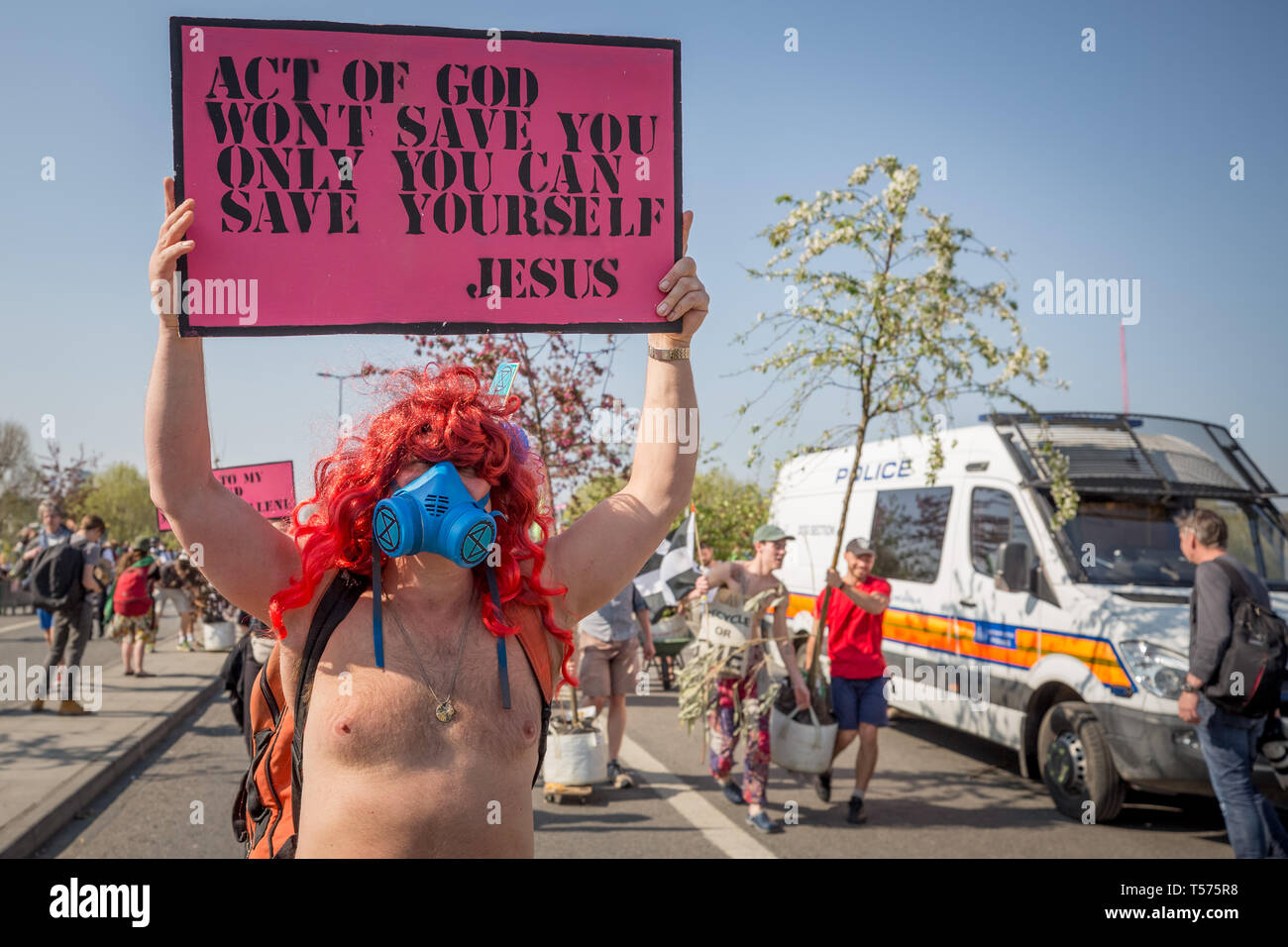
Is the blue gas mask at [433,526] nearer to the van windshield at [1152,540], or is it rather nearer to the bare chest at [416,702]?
the bare chest at [416,702]

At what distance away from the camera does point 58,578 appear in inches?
400

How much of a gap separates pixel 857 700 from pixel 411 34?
6.20 metres

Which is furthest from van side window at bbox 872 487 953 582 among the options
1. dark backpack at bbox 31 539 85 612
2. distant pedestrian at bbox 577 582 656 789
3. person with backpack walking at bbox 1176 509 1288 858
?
dark backpack at bbox 31 539 85 612

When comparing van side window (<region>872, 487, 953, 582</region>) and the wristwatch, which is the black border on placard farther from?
van side window (<region>872, 487, 953, 582</region>)

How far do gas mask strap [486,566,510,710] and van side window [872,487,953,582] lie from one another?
7392mm

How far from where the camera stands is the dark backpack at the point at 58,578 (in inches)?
397

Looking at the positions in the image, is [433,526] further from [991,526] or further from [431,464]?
[991,526]

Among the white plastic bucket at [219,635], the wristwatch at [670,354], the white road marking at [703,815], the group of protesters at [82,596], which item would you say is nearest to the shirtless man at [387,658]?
the wristwatch at [670,354]

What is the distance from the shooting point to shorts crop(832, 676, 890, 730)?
7492 mm

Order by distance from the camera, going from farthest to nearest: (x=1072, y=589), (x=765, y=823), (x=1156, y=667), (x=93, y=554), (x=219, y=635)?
(x=219, y=635) → (x=93, y=554) → (x=1072, y=589) → (x=765, y=823) → (x=1156, y=667)

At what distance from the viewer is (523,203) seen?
8.22 ft

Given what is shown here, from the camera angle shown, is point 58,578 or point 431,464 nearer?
point 431,464

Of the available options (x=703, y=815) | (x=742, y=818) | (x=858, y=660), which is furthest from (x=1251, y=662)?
(x=703, y=815)
